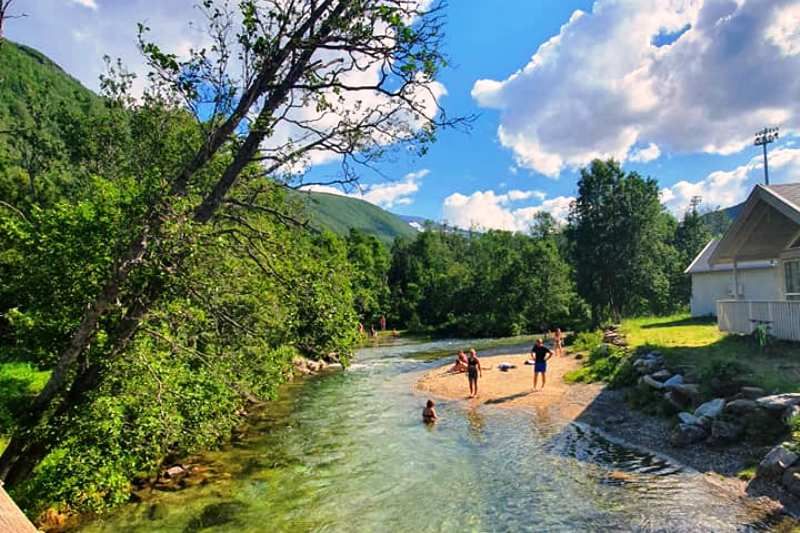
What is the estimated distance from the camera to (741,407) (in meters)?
13.0

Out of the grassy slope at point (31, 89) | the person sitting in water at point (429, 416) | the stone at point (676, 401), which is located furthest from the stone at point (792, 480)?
the grassy slope at point (31, 89)

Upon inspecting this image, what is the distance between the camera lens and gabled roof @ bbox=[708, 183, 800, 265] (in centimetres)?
1744

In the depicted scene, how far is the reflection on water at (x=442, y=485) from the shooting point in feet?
34.5

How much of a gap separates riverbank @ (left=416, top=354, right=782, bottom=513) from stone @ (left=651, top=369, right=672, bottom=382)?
4.61ft

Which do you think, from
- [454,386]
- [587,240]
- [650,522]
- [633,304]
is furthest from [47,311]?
[633,304]

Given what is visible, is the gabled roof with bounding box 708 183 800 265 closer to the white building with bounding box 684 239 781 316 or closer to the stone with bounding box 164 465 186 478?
the white building with bounding box 684 239 781 316

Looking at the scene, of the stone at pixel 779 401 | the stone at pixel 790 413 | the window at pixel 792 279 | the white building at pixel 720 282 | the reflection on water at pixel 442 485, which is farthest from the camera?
the white building at pixel 720 282

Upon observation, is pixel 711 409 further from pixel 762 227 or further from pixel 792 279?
pixel 762 227

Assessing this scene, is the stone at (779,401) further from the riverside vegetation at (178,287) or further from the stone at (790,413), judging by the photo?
the riverside vegetation at (178,287)

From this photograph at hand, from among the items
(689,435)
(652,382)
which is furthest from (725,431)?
(652,382)

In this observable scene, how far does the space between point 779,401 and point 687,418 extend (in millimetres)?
2573

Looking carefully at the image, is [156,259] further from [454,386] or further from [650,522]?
[454,386]

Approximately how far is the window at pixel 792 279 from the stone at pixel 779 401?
9505 mm

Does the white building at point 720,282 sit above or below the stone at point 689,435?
above
